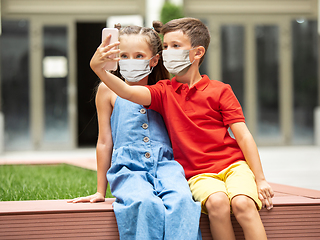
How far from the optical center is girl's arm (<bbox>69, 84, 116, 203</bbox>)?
235 centimetres

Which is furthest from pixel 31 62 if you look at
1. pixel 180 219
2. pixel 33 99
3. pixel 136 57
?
pixel 180 219

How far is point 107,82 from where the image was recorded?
206cm

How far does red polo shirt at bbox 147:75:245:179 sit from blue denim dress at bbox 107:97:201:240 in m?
0.09

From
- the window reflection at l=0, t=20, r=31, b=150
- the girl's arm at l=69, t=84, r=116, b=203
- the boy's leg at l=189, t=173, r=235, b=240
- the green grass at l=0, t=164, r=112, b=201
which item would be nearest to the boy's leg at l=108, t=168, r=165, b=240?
the boy's leg at l=189, t=173, r=235, b=240

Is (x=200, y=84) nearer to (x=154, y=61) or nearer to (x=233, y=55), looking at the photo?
(x=154, y=61)

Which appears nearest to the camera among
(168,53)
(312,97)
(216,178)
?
(216,178)

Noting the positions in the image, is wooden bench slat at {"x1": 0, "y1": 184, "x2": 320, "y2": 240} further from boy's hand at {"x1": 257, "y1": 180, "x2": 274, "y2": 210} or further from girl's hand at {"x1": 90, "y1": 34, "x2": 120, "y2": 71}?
girl's hand at {"x1": 90, "y1": 34, "x2": 120, "y2": 71}

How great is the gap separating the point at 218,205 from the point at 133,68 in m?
0.92

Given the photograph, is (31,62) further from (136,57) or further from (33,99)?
(136,57)

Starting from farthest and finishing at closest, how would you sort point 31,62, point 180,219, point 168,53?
point 31,62, point 168,53, point 180,219

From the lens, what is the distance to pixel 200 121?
2.28 m

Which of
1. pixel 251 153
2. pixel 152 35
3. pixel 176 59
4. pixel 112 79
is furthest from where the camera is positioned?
pixel 152 35

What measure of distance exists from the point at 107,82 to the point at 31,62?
27.7 ft

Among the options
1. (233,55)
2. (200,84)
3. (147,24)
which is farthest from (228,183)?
(233,55)
